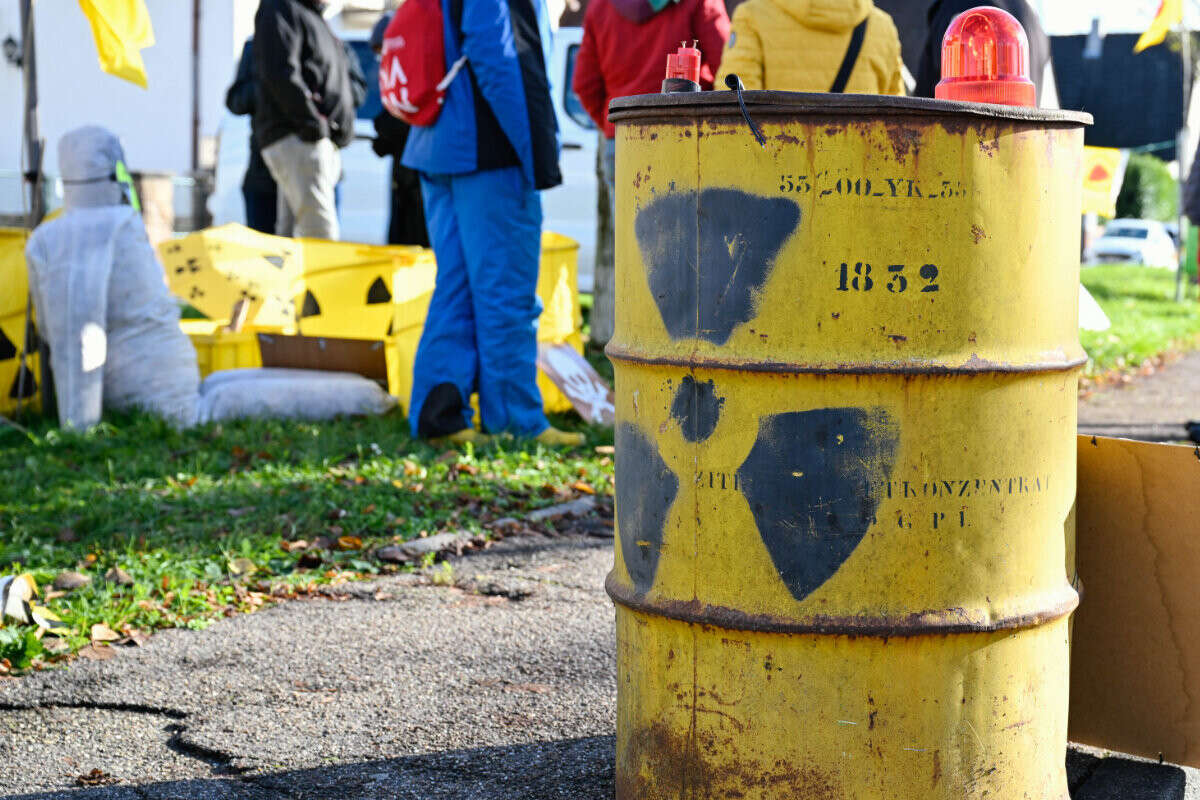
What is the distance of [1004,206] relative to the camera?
2273 millimetres

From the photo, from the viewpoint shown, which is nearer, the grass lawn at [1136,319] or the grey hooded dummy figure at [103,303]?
the grey hooded dummy figure at [103,303]

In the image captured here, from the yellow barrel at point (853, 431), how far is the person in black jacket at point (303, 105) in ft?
19.9

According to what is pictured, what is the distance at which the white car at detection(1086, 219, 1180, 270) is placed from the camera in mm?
32375

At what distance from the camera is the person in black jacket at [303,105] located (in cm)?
805

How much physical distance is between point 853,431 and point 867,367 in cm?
11

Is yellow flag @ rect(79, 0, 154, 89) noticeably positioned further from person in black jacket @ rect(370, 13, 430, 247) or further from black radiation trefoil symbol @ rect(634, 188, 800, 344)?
black radiation trefoil symbol @ rect(634, 188, 800, 344)

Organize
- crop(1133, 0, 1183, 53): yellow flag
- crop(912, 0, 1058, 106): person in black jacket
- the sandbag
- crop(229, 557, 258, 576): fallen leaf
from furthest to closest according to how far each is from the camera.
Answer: crop(1133, 0, 1183, 53): yellow flag → the sandbag → crop(912, 0, 1058, 106): person in black jacket → crop(229, 557, 258, 576): fallen leaf

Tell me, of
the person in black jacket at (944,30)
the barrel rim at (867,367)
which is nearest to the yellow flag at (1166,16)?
the person in black jacket at (944,30)

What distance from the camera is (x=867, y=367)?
2232 millimetres

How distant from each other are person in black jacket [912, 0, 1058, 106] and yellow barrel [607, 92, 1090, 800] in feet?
9.38

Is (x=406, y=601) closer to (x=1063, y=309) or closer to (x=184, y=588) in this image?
(x=184, y=588)

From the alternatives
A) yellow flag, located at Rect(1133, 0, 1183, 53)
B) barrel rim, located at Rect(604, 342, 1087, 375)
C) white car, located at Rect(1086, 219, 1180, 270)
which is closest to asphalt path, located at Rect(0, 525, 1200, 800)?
barrel rim, located at Rect(604, 342, 1087, 375)

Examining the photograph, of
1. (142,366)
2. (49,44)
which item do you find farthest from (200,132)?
(142,366)

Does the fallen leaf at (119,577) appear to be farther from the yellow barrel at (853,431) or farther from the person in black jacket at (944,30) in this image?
the person in black jacket at (944,30)
